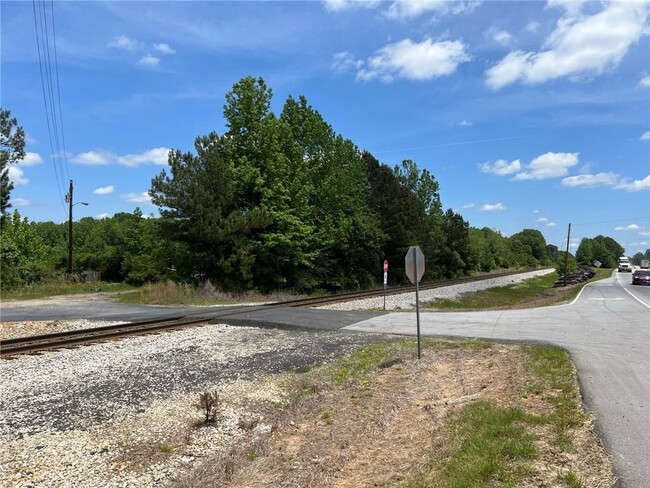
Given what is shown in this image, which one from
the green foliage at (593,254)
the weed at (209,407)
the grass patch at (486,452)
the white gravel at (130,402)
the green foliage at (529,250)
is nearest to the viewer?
the grass patch at (486,452)

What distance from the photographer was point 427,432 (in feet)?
20.1

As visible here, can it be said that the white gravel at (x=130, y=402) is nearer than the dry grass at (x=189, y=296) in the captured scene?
Yes

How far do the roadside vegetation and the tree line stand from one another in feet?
72.2

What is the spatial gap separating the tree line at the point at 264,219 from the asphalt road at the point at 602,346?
1587 centimetres

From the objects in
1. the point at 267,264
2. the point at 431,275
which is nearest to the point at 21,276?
the point at 267,264

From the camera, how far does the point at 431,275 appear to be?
207ft

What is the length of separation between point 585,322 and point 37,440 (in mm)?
14677

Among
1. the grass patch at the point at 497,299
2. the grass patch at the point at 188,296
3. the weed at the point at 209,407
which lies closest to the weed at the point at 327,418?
the weed at the point at 209,407

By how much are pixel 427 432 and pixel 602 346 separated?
6.49 metres

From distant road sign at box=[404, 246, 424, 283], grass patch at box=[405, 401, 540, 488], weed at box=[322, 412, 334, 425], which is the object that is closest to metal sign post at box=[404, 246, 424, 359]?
distant road sign at box=[404, 246, 424, 283]

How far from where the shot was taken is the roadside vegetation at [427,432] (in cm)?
470

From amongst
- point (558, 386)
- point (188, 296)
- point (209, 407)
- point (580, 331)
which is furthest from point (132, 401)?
point (188, 296)

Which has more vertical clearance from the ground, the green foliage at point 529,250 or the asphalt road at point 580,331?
the green foliage at point 529,250

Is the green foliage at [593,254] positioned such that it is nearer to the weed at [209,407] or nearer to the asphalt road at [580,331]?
the asphalt road at [580,331]
